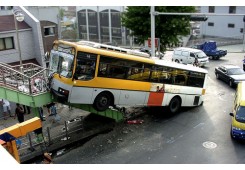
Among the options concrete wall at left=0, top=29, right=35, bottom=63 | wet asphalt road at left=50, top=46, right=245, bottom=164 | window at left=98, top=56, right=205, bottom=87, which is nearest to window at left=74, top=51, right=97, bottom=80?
window at left=98, top=56, right=205, bottom=87

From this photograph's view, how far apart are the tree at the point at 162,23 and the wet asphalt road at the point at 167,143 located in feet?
31.0

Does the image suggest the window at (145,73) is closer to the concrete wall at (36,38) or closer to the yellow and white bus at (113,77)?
the yellow and white bus at (113,77)

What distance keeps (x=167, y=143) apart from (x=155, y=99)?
10.2 ft

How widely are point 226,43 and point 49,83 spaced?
3760cm

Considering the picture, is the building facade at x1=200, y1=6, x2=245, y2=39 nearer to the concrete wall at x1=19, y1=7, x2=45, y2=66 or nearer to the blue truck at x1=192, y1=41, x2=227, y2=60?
the blue truck at x1=192, y1=41, x2=227, y2=60

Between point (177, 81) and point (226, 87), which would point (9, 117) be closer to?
point (177, 81)

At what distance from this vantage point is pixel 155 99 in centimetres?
1670

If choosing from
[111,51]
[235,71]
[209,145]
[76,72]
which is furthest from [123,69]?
[235,71]

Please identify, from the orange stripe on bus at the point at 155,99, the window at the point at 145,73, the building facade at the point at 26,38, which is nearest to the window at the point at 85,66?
the window at the point at 145,73

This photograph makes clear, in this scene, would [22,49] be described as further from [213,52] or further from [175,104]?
[213,52]

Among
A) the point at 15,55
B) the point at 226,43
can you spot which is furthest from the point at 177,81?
the point at 226,43

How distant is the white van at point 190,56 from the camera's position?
30.4 m

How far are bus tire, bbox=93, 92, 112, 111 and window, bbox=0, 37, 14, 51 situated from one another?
11.9 metres

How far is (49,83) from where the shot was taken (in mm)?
13984
